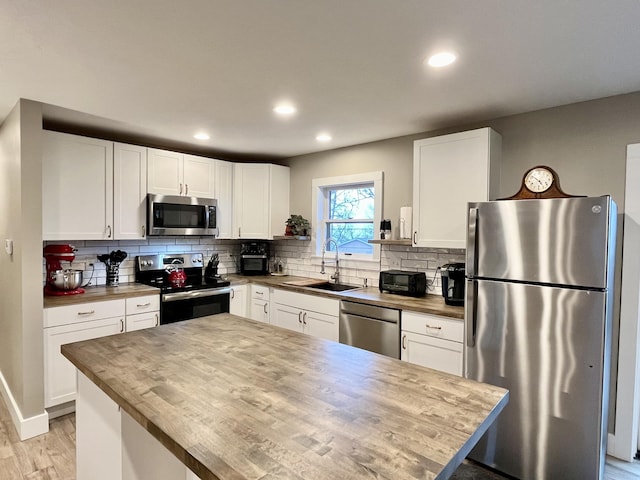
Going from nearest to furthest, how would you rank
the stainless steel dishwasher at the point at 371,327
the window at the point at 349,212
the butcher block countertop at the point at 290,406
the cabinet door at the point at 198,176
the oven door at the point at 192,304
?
the butcher block countertop at the point at 290,406
the stainless steel dishwasher at the point at 371,327
the oven door at the point at 192,304
the window at the point at 349,212
the cabinet door at the point at 198,176

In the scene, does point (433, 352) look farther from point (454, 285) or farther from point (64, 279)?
point (64, 279)

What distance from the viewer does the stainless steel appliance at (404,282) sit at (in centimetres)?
313

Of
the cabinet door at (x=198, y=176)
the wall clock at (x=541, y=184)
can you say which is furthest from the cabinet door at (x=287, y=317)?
the wall clock at (x=541, y=184)

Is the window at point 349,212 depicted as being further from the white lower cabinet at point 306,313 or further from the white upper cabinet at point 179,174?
the white upper cabinet at point 179,174

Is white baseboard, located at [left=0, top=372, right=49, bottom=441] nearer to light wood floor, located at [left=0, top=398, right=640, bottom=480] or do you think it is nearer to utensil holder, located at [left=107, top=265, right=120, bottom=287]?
light wood floor, located at [left=0, top=398, right=640, bottom=480]

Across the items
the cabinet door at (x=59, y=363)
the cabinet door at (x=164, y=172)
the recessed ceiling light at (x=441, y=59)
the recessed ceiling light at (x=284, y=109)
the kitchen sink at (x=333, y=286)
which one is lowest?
the cabinet door at (x=59, y=363)

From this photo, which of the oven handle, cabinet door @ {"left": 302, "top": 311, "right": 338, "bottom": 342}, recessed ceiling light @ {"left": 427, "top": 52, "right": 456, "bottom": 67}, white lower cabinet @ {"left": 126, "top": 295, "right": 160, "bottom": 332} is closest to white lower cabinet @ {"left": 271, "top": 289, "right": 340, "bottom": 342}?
cabinet door @ {"left": 302, "top": 311, "right": 338, "bottom": 342}

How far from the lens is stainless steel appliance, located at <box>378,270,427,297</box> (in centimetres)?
313

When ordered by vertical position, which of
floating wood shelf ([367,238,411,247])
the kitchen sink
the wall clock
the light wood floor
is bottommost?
the light wood floor

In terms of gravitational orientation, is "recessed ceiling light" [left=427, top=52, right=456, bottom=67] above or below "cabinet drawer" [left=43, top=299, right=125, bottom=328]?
above

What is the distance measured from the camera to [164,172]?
374 cm

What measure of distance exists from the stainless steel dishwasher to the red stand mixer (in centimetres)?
227

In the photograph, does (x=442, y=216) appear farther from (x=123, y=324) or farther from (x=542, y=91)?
(x=123, y=324)

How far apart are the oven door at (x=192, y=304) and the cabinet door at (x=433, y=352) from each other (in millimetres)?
1987
